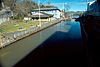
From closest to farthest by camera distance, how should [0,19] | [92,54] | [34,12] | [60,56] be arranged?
[92,54]
[60,56]
[0,19]
[34,12]

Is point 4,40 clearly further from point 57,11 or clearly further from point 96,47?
point 57,11

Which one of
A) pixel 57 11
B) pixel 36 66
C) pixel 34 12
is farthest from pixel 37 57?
pixel 57 11

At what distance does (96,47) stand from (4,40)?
1033cm

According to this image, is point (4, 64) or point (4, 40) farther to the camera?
point (4, 40)

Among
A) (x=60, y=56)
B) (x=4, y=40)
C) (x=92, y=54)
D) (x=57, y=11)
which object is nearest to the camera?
(x=92, y=54)

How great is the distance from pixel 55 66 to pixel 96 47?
187 inches

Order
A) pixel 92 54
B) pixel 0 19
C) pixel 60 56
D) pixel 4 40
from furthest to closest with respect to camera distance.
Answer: pixel 0 19 → pixel 4 40 → pixel 60 56 → pixel 92 54

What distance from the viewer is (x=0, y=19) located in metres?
43.2

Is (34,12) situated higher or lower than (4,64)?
higher

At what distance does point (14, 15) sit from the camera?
56.9m

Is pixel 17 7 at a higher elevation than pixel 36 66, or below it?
higher

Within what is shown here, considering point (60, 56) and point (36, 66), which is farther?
point (60, 56)

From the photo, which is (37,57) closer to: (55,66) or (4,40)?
(55,66)

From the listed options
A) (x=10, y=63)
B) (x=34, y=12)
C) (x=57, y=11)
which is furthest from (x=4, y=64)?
(x=57, y=11)
